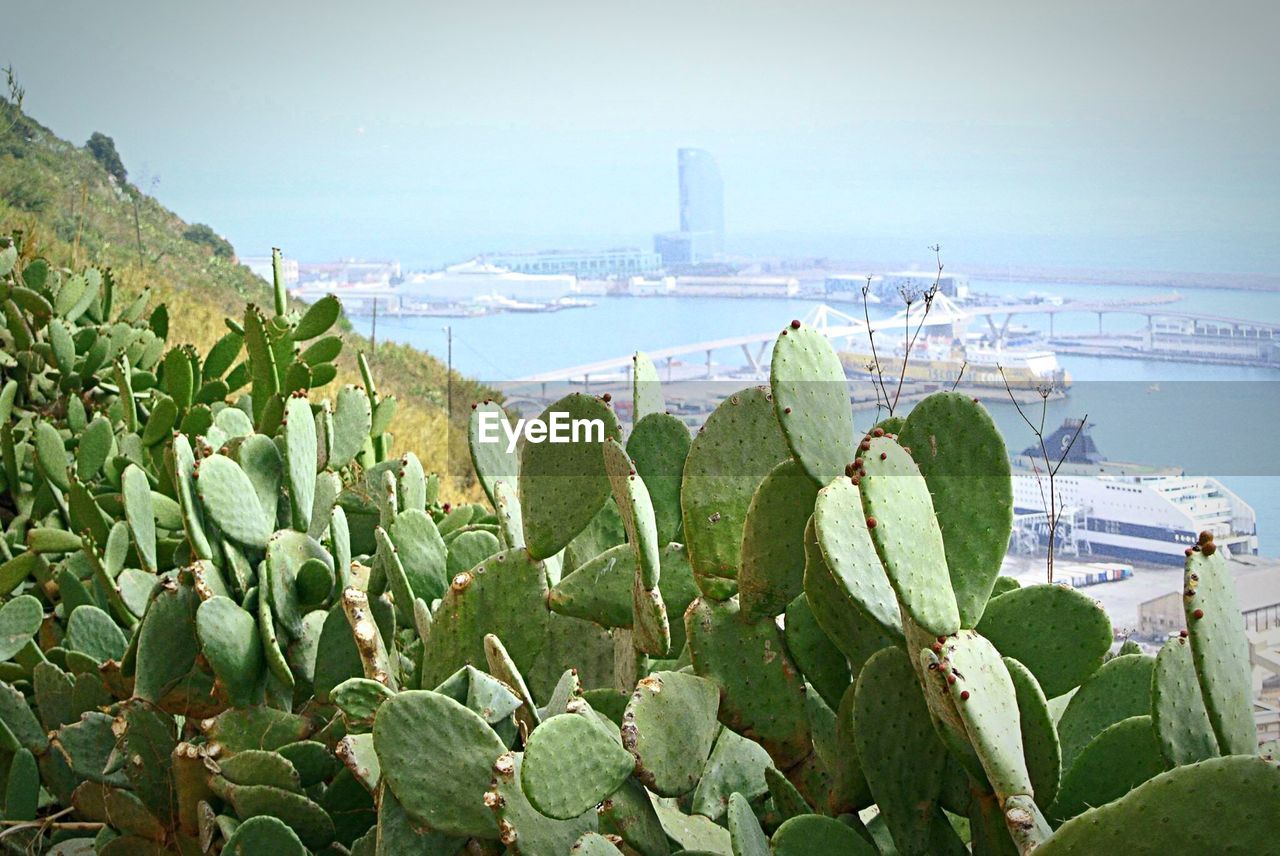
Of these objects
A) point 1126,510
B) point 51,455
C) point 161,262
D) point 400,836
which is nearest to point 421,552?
point 400,836

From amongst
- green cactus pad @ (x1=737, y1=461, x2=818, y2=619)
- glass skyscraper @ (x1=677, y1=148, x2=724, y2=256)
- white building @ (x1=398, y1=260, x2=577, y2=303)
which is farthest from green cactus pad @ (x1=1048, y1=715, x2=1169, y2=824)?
glass skyscraper @ (x1=677, y1=148, x2=724, y2=256)

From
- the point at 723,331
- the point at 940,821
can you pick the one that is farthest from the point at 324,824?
the point at 723,331

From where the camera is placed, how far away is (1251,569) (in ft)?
13.4

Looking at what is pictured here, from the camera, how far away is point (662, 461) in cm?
106

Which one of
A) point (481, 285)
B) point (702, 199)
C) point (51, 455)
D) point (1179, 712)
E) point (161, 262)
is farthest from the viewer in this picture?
point (702, 199)

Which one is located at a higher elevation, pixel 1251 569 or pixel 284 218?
pixel 284 218

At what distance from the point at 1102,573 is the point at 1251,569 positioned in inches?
70.0

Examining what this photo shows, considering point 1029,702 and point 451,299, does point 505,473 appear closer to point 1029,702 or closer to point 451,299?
point 1029,702

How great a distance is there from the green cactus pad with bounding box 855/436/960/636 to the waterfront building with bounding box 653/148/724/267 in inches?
1138

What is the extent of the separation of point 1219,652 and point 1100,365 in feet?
46.1

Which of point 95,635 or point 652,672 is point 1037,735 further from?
point 95,635

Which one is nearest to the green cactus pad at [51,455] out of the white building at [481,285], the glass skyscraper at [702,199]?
the white building at [481,285]

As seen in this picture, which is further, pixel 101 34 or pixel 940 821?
pixel 101 34

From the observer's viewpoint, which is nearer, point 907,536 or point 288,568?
point 907,536
